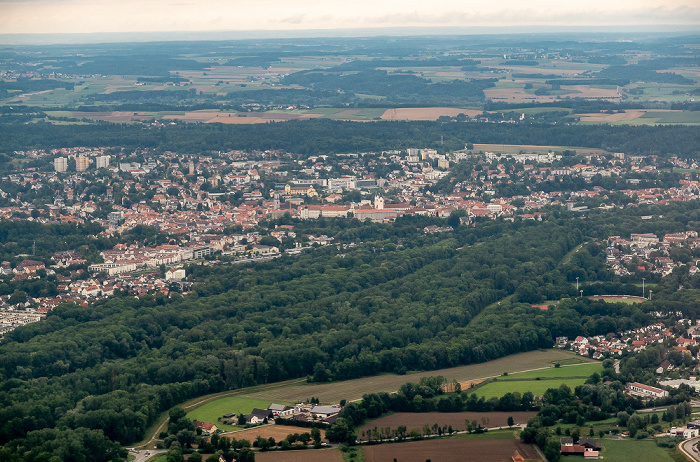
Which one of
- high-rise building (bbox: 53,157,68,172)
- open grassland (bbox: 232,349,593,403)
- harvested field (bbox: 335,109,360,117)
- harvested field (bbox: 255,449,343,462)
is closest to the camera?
harvested field (bbox: 255,449,343,462)

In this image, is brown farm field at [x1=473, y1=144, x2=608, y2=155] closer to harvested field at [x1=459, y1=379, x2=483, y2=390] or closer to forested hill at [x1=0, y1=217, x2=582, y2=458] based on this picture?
forested hill at [x1=0, y1=217, x2=582, y2=458]

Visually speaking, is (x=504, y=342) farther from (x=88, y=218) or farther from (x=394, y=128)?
(x=394, y=128)

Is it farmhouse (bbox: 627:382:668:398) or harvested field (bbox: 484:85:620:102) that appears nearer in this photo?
farmhouse (bbox: 627:382:668:398)

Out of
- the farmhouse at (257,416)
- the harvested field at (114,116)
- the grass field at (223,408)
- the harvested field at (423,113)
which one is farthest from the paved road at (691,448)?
the harvested field at (114,116)

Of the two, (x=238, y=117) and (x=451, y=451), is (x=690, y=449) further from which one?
(x=238, y=117)

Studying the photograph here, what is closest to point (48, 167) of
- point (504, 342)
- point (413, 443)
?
point (504, 342)

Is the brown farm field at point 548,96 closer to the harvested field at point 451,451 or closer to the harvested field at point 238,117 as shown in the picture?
the harvested field at point 238,117

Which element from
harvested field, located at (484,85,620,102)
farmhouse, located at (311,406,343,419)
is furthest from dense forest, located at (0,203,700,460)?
harvested field, located at (484,85,620,102)
